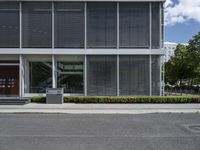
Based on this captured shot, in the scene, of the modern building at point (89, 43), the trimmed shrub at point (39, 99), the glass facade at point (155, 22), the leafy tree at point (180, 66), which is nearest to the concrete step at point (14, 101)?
the trimmed shrub at point (39, 99)

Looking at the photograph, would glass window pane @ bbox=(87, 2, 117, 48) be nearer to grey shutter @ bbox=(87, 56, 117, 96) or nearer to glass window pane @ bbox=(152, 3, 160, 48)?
grey shutter @ bbox=(87, 56, 117, 96)

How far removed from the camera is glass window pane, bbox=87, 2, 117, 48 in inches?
1248

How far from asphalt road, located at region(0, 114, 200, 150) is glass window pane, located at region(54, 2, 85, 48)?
15667 millimetres

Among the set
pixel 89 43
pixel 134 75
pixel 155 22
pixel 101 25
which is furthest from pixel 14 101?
pixel 155 22

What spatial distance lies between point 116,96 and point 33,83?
274 inches

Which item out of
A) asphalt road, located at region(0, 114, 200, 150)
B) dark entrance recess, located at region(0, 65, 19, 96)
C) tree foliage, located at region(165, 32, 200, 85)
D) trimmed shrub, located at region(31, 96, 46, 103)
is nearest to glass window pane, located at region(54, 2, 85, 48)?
dark entrance recess, located at region(0, 65, 19, 96)

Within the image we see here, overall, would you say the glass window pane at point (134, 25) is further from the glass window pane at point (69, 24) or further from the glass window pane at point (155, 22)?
the glass window pane at point (69, 24)

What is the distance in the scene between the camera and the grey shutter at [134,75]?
103ft

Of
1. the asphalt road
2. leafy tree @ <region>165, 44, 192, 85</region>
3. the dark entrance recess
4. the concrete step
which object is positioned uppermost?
leafy tree @ <region>165, 44, 192, 85</region>

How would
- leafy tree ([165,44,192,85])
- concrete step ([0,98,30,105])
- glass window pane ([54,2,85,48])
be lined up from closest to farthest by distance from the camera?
concrete step ([0,98,30,105])
glass window pane ([54,2,85,48])
leafy tree ([165,44,192,85])

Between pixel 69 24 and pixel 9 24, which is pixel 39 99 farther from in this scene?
pixel 9 24

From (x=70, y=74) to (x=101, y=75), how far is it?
98.1 inches

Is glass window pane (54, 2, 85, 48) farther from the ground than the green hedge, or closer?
farther from the ground

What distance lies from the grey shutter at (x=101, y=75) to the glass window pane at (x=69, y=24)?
1.73 metres
